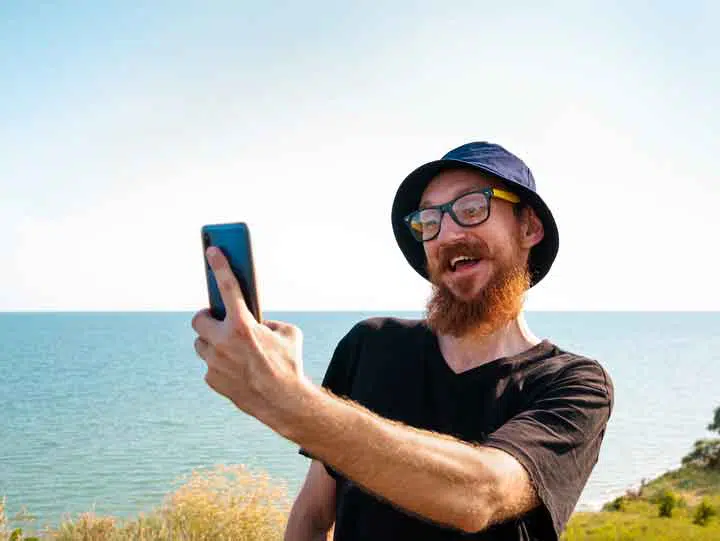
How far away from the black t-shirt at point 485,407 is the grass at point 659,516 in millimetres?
22297

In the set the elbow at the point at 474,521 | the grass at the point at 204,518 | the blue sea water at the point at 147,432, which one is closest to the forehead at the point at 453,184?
the elbow at the point at 474,521

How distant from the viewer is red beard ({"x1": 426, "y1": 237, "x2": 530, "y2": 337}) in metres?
2.93

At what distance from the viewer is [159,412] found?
246ft

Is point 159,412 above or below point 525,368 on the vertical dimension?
below

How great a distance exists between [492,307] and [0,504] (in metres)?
9.45

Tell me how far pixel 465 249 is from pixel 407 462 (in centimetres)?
148

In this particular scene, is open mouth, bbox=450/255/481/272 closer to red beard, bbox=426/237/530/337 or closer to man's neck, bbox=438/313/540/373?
red beard, bbox=426/237/530/337

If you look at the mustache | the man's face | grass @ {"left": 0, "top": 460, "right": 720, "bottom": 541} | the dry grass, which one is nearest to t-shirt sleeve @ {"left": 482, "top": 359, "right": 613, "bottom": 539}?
→ the man's face

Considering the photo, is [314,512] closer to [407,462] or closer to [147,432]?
[407,462]

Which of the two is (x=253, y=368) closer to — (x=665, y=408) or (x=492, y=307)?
(x=492, y=307)

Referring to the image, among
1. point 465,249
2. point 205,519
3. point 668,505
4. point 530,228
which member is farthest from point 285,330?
point 668,505

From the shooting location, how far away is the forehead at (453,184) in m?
2.95

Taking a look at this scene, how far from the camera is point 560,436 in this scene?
2.11m


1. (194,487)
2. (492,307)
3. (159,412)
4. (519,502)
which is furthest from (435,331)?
(159,412)
